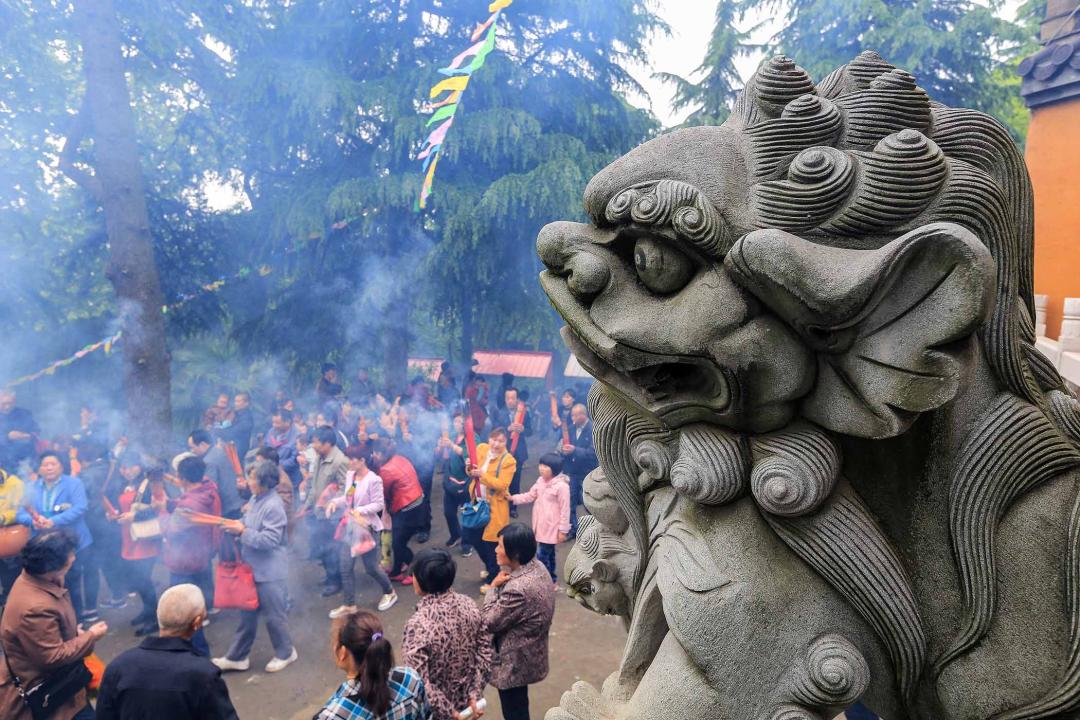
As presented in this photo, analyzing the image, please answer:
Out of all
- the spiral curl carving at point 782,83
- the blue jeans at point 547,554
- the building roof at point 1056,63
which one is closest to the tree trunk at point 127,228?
the blue jeans at point 547,554

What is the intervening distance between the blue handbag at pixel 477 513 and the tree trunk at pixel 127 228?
5290 millimetres

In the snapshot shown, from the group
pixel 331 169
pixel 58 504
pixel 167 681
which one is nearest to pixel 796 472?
pixel 167 681

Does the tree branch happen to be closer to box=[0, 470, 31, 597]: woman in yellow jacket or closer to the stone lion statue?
box=[0, 470, 31, 597]: woman in yellow jacket

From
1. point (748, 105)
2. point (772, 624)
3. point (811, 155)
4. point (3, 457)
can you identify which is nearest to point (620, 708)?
point (772, 624)

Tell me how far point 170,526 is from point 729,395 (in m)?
5.75

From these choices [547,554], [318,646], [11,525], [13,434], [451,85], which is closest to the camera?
[11,525]

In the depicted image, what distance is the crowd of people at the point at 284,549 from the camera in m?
3.28

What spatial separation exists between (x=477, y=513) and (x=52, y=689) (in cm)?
384

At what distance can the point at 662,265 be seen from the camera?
1.78 metres

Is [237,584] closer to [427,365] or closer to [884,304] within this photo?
[884,304]

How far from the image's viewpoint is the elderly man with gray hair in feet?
10.3

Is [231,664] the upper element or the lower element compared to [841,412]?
lower

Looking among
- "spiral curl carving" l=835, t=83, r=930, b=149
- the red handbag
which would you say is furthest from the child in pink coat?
"spiral curl carving" l=835, t=83, r=930, b=149

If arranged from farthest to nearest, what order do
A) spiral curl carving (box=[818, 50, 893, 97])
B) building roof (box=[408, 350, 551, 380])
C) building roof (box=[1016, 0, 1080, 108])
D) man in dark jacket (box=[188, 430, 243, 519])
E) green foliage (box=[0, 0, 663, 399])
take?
building roof (box=[408, 350, 551, 380]), green foliage (box=[0, 0, 663, 399]), building roof (box=[1016, 0, 1080, 108]), man in dark jacket (box=[188, 430, 243, 519]), spiral curl carving (box=[818, 50, 893, 97])
